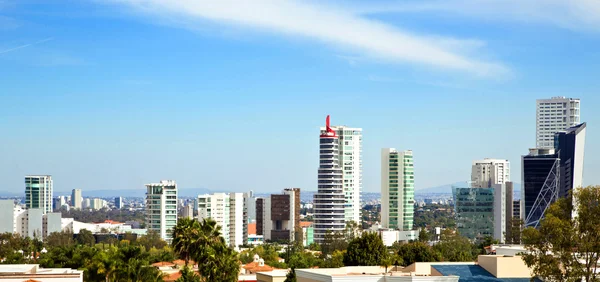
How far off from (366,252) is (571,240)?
3910cm

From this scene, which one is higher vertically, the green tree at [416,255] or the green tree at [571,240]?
the green tree at [571,240]

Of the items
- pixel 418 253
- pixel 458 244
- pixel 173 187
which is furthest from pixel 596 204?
pixel 173 187

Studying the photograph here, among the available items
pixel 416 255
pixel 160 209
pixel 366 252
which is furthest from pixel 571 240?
pixel 160 209

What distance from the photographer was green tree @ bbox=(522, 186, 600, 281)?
41781 mm

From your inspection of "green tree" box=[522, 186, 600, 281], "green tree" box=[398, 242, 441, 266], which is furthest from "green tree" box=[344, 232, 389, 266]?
"green tree" box=[522, 186, 600, 281]

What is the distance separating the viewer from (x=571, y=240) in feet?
137

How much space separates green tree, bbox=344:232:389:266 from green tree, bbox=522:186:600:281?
3559 centimetres

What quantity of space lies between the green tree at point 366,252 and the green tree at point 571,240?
117ft

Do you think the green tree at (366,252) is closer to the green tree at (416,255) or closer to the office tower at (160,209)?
the green tree at (416,255)

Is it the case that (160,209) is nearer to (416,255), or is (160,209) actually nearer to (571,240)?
(416,255)

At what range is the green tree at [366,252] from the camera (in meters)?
79.0

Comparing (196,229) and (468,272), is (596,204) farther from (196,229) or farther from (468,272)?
(196,229)

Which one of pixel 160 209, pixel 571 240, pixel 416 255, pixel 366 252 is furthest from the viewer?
pixel 160 209

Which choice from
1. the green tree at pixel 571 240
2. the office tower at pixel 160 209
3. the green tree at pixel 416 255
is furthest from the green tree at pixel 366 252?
the office tower at pixel 160 209
